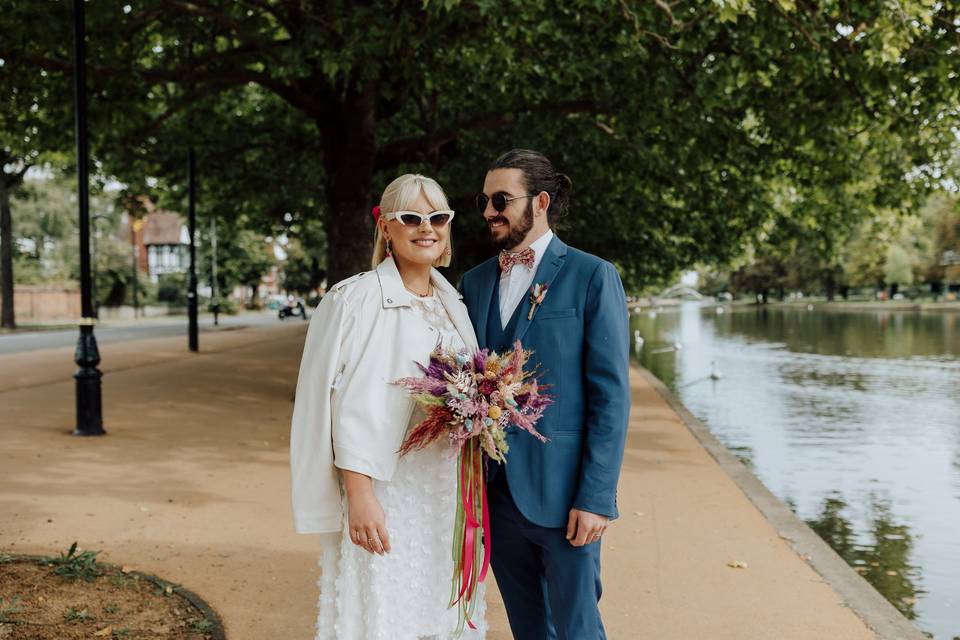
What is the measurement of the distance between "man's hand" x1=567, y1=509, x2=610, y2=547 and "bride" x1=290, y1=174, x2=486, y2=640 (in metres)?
0.41

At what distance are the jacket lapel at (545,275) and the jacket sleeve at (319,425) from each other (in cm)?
61

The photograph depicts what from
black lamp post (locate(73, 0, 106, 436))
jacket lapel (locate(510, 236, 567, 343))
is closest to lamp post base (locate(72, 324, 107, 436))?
black lamp post (locate(73, 0, 106, 436))

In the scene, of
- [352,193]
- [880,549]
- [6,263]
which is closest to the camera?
[880,549]

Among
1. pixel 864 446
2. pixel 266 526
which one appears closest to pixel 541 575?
pixel 266 526

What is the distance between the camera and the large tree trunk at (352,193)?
12.8 m

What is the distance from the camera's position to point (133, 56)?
44.9 feet

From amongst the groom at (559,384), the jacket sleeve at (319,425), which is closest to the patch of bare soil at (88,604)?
the jacket sleeve at (319,425)

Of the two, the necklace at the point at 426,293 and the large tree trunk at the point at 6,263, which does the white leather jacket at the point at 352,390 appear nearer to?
the necklace at the point at 426,293

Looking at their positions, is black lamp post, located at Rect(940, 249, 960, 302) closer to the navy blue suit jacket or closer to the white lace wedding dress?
the navy blue suit jacket

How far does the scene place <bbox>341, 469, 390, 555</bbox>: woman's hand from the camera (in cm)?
281

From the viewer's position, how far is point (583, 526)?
2.92 m

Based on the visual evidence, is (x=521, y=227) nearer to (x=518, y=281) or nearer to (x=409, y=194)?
(x=518, y=281)

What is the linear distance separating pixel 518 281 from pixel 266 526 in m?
3.81

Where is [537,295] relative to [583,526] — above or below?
above
